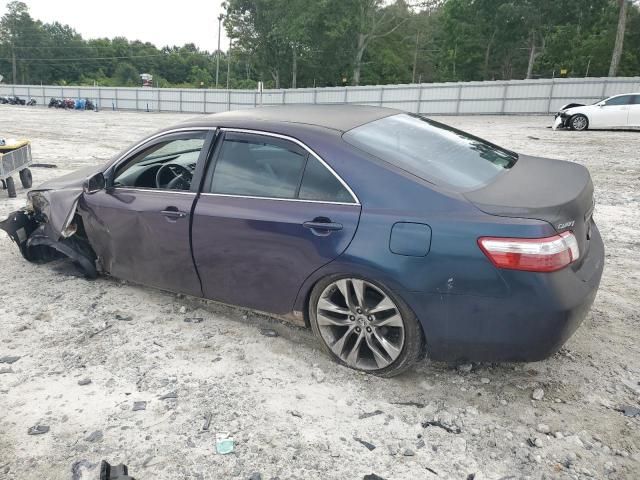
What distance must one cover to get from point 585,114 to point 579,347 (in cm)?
1534

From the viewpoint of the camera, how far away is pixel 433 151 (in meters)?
3.16

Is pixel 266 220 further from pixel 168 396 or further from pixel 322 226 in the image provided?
pixel 168 396

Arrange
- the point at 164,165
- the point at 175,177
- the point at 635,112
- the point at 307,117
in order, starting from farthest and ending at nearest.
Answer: the point at 635,112 < the point at 164,165 < the point at 175,177 < the point at 307,117

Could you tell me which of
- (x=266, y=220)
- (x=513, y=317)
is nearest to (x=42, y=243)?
(x=266, y=220)

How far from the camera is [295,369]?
3.12 meters

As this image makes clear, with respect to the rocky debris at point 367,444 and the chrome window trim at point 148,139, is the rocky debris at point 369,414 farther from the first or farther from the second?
the chrome window trim at point 148,139

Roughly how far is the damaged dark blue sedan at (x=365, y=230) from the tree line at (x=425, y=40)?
33.7 m

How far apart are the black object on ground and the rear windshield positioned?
2094 millimetres

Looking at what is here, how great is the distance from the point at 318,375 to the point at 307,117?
173cm

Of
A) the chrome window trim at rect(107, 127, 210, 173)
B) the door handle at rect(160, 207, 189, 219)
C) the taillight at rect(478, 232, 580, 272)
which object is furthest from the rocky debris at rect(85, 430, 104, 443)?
the taillight at rect(478, 232, 580, 272)

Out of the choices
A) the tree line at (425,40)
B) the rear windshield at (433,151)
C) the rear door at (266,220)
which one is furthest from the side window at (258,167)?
the tree line at (425,40)

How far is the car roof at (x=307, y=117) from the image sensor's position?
10.7 ft

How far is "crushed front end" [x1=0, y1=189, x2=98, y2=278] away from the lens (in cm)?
420

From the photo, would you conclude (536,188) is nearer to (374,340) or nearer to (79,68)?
(374,340)
